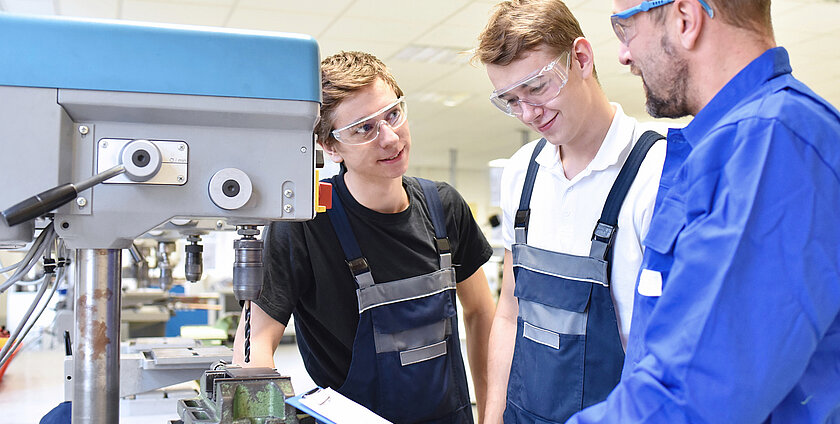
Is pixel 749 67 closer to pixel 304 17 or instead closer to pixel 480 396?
pixel 480 396

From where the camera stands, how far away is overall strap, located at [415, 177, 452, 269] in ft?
5.37

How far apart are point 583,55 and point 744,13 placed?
0.58m

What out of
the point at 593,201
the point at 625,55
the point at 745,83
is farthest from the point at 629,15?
the point at 593,201

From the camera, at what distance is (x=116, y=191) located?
0.95m

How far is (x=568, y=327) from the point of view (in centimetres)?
136

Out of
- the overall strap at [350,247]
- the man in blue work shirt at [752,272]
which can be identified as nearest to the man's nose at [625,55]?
the man in blue work shirt at [752,272]

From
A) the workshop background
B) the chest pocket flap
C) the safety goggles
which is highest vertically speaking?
Answer: the workshop background

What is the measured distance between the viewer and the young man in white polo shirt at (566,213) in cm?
132

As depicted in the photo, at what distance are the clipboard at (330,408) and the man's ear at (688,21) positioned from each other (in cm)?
66

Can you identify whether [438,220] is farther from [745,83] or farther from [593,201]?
[745,83]

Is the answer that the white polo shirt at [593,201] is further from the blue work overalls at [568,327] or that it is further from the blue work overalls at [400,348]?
the blue work overalls at [400,348]

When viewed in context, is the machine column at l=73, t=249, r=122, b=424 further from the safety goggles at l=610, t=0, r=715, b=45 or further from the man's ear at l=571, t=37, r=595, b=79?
the man's ear at l=571, t=37, r=595, b=79

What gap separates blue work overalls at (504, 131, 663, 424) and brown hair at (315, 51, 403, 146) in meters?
0.52

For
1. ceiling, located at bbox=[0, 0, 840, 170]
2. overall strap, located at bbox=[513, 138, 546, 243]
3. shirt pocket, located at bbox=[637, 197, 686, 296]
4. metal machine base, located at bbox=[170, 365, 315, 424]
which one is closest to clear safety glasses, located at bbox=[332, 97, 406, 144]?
overall strap, located at bbox=[513, 138, 546, 243]
